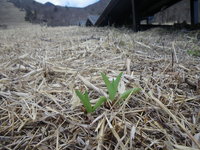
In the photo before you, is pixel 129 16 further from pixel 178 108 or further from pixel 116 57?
pixel 178 108

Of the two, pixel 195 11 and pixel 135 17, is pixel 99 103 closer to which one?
pixel 135 17

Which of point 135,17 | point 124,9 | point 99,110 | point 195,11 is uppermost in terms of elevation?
point 124,9

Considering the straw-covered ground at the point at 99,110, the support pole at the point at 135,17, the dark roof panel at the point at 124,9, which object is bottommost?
the straw-covered ground at the point at 99,110

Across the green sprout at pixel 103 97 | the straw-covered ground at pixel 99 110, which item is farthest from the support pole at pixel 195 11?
the green sprout at pixel 103 97

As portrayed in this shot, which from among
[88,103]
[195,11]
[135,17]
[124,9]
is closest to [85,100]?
[88,103]

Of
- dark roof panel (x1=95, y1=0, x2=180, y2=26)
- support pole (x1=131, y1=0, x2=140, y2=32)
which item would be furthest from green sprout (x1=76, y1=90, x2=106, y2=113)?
dark roof panel (x1=95, y1=0, x2=180, y2=26)

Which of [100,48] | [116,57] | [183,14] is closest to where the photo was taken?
[116,57]

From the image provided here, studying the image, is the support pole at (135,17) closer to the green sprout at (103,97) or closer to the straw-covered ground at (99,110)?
the straw-covered ground at (99,110)

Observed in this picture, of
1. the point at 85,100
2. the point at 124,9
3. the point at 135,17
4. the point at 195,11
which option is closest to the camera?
the point at 85,100

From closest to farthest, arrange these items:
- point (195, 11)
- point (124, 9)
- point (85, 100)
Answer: point (85, 100), point (124, 9), point (195, 11)

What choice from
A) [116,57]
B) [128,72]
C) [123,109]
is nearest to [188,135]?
[123,109]

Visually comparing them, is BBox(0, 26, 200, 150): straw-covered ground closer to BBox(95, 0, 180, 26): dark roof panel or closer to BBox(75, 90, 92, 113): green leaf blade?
BBox(75, 90, 92, 113): green leaf blade
